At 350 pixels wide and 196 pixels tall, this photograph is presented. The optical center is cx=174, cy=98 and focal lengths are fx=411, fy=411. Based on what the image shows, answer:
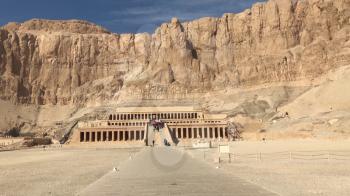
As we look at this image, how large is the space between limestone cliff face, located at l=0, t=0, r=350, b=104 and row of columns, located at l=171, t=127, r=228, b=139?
60.7m

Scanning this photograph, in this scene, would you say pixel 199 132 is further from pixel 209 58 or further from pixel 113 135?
pixel 209 58

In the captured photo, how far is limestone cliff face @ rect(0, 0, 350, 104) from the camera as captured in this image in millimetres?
161875

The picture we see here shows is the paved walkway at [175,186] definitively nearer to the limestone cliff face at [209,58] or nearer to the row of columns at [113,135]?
the row of columns at [113,135]

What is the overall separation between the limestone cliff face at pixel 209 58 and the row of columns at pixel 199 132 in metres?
60.7

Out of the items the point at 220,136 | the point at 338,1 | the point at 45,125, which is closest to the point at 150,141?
the point at 220,136

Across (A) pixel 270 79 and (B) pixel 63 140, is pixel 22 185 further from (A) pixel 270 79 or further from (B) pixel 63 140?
(A) pixel 270 79

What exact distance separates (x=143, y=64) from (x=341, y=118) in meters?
117

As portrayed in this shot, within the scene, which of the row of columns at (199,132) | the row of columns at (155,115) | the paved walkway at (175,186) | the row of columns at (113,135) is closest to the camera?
the paved walkway at (175,186)

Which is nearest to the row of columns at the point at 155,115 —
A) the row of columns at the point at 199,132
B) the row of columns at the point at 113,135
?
the row of columns at the point at 199,132

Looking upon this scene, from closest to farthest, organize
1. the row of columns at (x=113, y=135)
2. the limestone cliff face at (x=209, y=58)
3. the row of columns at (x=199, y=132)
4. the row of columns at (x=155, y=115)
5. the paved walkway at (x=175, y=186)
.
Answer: the paved walkway at (x=175, y=186), the row of columns at (x=113, y=135), the row of columns at (x=199, y=132), the row of columns at (x=155, y=115), the limestone cliff face at (x=209, y=58)

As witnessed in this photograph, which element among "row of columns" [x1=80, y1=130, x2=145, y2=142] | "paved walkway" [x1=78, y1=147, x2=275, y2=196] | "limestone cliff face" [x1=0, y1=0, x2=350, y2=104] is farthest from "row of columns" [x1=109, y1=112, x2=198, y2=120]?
"paved walkway" [x1=78, y1=147, x2=275, y2=196]

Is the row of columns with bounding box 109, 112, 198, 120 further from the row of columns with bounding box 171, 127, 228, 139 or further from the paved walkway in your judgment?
the paved walkway

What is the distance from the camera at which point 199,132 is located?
4318 inches

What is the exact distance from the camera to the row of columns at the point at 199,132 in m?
108
